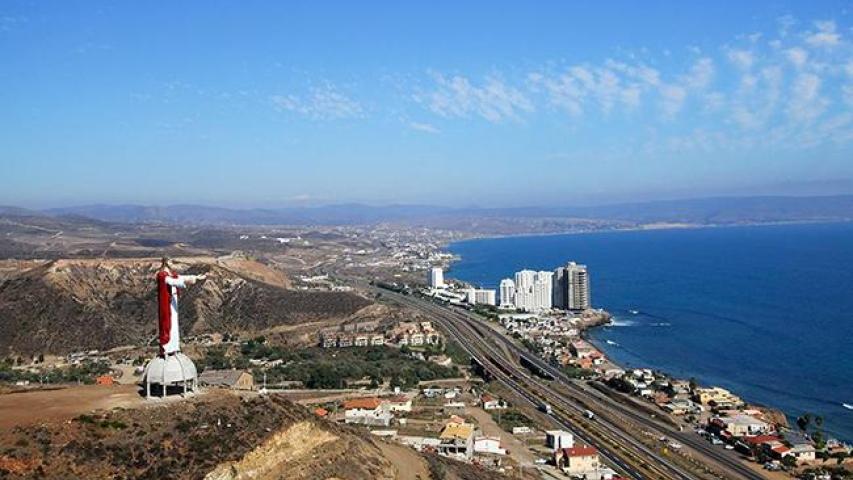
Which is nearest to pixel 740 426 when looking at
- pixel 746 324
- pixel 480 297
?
pixel 746 324

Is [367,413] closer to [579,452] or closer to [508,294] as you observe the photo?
[579,452]

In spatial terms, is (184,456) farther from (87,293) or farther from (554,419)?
(87,293)

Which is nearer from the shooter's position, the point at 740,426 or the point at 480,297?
the point at 740,426

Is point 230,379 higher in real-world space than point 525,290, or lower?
higher

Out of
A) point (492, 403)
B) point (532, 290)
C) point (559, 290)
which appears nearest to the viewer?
point (492, 403)

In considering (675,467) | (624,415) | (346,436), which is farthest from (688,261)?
(346,436)

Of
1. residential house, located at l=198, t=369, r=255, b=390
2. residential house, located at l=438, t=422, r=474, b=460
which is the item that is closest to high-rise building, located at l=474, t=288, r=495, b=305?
residential house, located at l=198, t=369, r=255, b=390
